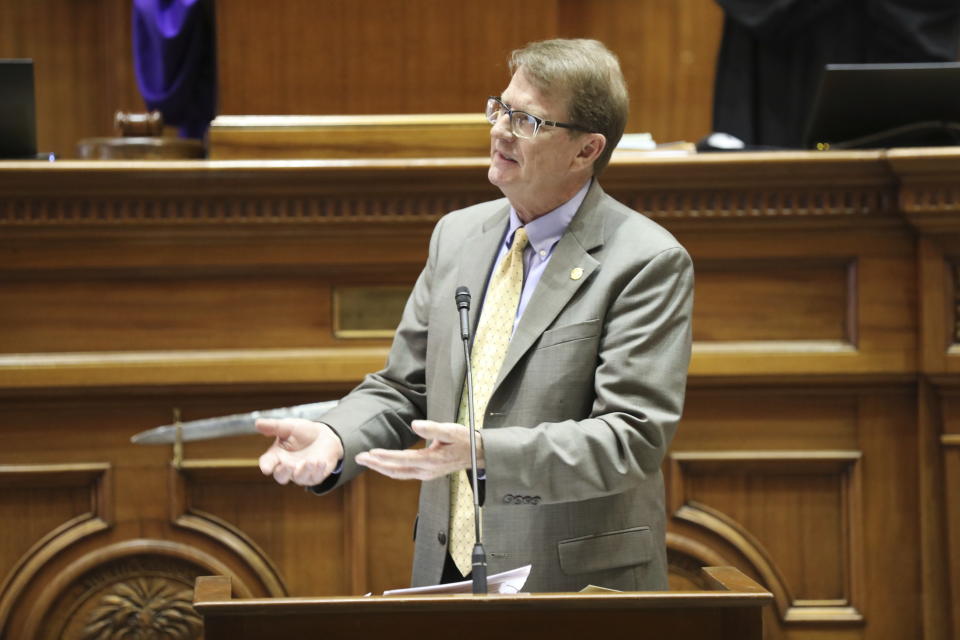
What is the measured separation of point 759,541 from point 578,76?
1.28m

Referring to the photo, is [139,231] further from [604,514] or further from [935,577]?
[935,577]

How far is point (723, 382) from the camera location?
265 centimetres

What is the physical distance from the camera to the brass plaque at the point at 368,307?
268cm

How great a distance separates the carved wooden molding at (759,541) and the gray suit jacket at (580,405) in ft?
2.28

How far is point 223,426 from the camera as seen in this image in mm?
2520

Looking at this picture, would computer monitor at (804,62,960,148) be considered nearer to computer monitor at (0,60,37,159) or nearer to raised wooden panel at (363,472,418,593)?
raised wooden panel at (363,472,418,593)

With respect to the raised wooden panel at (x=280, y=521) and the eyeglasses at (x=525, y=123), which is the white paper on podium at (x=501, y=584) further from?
the raised wooden panel at (x=280, y=521)

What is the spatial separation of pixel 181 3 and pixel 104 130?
785 mm

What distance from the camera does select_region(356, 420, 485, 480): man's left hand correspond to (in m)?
Result: 1.58

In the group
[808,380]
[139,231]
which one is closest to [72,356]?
[139,231]

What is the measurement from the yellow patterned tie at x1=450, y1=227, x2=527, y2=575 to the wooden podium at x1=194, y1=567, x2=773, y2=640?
50 cm

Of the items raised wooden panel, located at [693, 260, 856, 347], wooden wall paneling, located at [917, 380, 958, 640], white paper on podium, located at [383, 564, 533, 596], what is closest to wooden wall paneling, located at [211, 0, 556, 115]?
raised wooden panel, located at [693, 260, 856, 347]

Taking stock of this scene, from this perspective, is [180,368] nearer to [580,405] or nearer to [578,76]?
[580,405]

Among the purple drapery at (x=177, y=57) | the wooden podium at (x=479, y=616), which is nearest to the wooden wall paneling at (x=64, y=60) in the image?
the purple drapery at (x=177, y=57)
